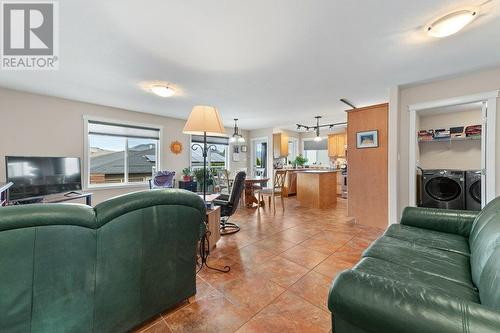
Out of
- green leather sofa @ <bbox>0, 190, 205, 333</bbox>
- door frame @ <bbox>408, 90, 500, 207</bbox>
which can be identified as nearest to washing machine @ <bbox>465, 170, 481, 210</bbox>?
door frame @ <bbox>408, 90, 500, 207</bbox>

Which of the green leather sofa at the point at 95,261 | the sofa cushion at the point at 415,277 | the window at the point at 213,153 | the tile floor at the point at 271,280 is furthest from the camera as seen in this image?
the window at the point at 213,153

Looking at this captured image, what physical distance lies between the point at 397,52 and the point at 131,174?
18.1 ft

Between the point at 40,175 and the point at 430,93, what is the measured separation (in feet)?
20.5

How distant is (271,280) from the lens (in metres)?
2.05

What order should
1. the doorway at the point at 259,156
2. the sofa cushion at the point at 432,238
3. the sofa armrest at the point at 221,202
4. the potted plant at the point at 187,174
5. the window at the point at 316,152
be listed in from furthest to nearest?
the window at the point at 316,152, the doorway at the point at 259,156, the potted plant at the point at 187,174, the sofa armrest at the point at 221,202, the sofa cushion at the point at 432,238

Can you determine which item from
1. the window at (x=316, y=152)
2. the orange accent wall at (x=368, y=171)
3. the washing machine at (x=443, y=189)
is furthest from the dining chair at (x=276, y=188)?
the window at (x=316, y=152)

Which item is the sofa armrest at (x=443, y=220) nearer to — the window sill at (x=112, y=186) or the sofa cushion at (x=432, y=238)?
the sofa cushion at (x=432, y=238)

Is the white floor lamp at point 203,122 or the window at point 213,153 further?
the window at point 213,153

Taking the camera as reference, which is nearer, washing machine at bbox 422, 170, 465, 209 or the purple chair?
washing machine at bbox 422, 170, 465, 209

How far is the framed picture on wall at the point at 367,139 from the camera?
368 centimetres

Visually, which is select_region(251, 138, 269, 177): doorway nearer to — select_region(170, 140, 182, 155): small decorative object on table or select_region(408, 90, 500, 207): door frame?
select_region(170, 140, 182, 155): small decorative object on table

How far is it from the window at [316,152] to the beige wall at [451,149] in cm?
383

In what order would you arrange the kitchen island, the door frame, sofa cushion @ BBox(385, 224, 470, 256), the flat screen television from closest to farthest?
1. sofa cushion @ BBox(385, 224, 470, 256)
2. the door frame
3. the flat screen television
4. the kitchen island

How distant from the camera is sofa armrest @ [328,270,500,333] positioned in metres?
0.68
